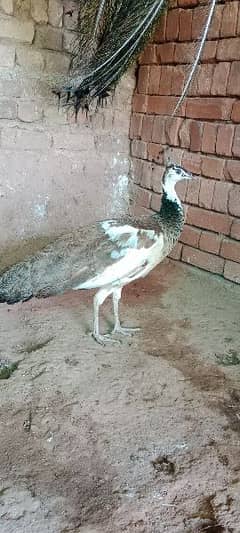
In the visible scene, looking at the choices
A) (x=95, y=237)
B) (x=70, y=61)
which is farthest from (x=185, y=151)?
(x=95, y=237)

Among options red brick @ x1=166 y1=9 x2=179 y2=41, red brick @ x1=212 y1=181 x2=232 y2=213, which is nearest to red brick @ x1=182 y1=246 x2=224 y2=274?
red brick @ x1=212 y1=181 x2=232 y2=213

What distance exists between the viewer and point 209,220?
130 inches

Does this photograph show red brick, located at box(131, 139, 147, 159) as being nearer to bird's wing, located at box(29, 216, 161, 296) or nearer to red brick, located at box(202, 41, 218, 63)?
red brick, located at box(202, 41, 218, 63)

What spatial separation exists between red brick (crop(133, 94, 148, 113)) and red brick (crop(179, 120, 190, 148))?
1.48 ft

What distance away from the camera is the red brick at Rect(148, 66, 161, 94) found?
3.58 m

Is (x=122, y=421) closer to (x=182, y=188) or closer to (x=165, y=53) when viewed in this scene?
(x=182, y=188)

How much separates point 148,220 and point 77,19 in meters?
1.55

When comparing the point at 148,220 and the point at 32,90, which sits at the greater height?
the point at 32,90

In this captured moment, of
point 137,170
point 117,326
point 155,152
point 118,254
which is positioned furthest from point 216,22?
point 117,326

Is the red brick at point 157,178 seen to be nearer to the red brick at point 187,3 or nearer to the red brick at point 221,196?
the red brick at point 221,196

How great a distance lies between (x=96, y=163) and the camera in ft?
12.4

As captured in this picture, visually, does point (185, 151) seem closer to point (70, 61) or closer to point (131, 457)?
point (70, 61)

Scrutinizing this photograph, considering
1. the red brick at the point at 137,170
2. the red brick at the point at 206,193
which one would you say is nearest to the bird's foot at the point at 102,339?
the red brick at the point at 206,193

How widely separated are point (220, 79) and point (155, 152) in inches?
30.3
